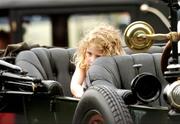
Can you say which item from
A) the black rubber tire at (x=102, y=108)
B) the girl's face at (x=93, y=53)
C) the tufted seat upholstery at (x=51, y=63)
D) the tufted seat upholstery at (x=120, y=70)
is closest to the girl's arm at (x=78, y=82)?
the girl's face at (x=93, y=53)

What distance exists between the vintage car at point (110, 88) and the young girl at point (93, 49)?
0.24 m

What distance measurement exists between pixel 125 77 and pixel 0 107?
2.51 feet

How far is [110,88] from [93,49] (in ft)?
3.83

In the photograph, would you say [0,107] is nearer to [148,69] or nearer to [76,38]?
[148,69]

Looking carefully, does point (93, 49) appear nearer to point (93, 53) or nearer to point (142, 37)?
point (93, 53)

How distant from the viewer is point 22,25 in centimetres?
1006

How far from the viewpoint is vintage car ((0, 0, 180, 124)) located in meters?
3.31

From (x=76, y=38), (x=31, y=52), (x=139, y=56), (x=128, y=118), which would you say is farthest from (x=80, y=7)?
(x=128, y=118)

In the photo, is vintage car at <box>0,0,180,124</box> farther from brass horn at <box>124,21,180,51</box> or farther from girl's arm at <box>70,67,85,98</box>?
girl's arm at <box>70,67,85,98</box>

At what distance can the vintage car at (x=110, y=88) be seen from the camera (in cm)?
331

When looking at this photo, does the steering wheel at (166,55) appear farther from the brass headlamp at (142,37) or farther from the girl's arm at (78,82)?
the girl's arm at (78,82)

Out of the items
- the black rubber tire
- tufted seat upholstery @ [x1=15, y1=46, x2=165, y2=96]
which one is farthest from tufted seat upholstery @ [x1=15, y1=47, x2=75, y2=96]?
the black rubber tire

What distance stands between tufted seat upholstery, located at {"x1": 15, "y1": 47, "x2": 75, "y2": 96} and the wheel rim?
5.19 ft

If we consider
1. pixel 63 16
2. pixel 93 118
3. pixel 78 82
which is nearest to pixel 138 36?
pixel 93 118
